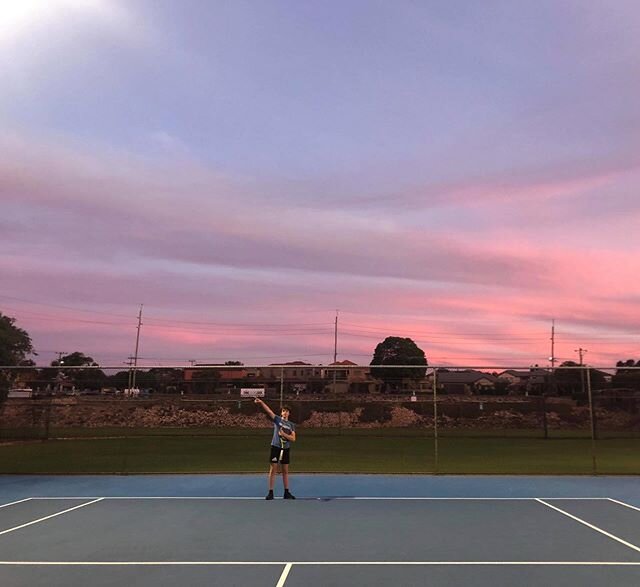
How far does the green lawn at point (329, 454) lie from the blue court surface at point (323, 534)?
3.07 metres

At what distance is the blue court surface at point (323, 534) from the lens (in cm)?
633

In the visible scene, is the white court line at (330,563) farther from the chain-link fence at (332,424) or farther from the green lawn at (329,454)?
the green lawn at (329,454)

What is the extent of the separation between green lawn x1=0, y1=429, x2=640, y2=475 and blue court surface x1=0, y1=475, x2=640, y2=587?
10.1 ft

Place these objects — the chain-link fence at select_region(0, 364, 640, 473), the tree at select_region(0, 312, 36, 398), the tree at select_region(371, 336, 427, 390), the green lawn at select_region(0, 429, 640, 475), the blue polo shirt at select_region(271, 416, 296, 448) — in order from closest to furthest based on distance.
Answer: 1. the blue polo shirt at select_region(271, 416, 296, 448)
2. the green lawn at select_region(0, 429, 640, 475)
3. the chain-link fence at select_region(0, 364, 640, 473)
4. the tree at select_region(0, 312, 36, 398)
5. the tree at select_region(371, 336, 427, 390)

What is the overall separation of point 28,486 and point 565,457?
16933 millimetres

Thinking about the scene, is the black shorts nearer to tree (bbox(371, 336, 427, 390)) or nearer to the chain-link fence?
the chain-link fence

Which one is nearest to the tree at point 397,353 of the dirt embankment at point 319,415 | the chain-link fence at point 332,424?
the chain-link fence at point 332,424

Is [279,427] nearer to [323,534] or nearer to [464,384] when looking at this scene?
[323,534]

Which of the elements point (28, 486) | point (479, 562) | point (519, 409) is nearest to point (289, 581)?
point (479, 562)

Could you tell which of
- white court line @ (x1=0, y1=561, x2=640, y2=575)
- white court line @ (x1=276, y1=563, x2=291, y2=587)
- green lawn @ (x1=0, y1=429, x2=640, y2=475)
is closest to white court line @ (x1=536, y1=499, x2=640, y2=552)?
white court line @ (x1=0, y1=561, x2=640, y2=575)

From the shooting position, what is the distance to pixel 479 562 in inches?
265

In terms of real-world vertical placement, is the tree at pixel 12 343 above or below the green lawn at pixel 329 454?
above

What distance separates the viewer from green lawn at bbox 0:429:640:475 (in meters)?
16.2

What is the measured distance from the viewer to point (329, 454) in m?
20.2
